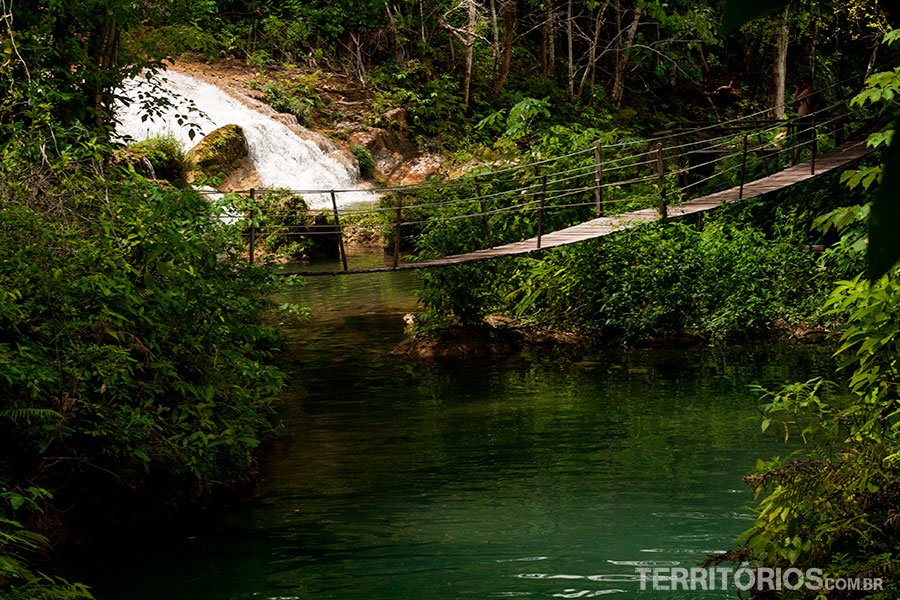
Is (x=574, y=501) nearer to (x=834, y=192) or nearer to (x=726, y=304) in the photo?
(x=726, y=304)

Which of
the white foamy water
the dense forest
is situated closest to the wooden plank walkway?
the dense forest

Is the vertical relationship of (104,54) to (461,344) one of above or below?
above

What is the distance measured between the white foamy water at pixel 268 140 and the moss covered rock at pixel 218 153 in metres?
Result: 0.41

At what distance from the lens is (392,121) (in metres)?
20.9

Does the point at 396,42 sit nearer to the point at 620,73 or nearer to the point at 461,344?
the point at 620,73

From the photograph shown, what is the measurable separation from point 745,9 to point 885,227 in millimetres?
100

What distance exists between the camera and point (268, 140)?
59.8 feet

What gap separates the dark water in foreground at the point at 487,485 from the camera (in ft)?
15.5

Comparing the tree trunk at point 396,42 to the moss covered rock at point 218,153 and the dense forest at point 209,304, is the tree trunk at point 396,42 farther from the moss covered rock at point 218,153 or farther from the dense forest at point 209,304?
the dense forest at point 209,304

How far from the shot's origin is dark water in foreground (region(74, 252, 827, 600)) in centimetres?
473

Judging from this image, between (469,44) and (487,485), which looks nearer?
(487,485)

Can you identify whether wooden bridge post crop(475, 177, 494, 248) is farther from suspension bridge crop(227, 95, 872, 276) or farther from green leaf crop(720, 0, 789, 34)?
green leaf crop(720, 0, 789, 34)

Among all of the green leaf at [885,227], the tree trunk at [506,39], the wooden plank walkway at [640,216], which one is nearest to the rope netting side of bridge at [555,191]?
the wooden plank walkway at [640,216]

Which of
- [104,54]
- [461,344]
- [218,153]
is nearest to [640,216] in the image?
[461,344]
